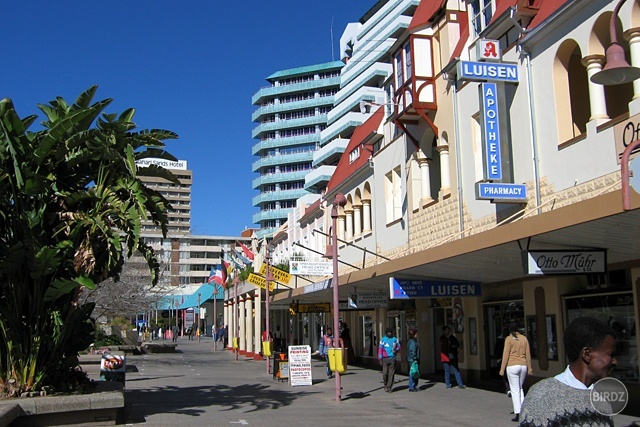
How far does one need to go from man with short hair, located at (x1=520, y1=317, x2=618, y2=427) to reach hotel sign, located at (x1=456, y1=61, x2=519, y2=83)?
1186 centimetres

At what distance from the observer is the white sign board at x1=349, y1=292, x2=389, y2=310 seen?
24.4m

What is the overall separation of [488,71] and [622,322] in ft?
19.5

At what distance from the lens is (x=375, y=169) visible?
87.0 feet

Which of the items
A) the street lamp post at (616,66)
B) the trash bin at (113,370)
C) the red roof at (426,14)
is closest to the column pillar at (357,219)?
the red roof at (426,14)

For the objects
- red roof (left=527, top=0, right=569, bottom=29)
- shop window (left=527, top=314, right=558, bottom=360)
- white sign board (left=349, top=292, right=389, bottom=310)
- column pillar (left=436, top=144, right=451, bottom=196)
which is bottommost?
shop window (left=527, top=314, right=558, bottom=360)

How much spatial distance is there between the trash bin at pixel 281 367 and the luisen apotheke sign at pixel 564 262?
1219 centimetres

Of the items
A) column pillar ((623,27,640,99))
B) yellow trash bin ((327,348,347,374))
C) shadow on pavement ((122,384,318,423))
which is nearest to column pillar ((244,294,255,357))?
shadow on pavement ((122,384,318,423))

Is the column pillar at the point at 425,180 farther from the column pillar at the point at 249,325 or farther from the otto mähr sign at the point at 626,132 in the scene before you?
the column pillar at the point at 249,325

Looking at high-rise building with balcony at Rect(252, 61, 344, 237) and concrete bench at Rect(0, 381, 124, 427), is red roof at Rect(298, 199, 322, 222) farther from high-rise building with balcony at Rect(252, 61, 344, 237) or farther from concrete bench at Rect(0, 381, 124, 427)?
high-rise building with balcony at Rect(252, 61, 344, 237)

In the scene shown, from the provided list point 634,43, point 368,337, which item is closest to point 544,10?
point 634,43

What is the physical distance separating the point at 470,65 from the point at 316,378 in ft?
42.4

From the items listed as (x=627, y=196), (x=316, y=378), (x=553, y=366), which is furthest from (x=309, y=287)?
(x=627, y=196)

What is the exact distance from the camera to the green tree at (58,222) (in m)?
12.8

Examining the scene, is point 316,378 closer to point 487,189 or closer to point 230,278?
point 487,189
